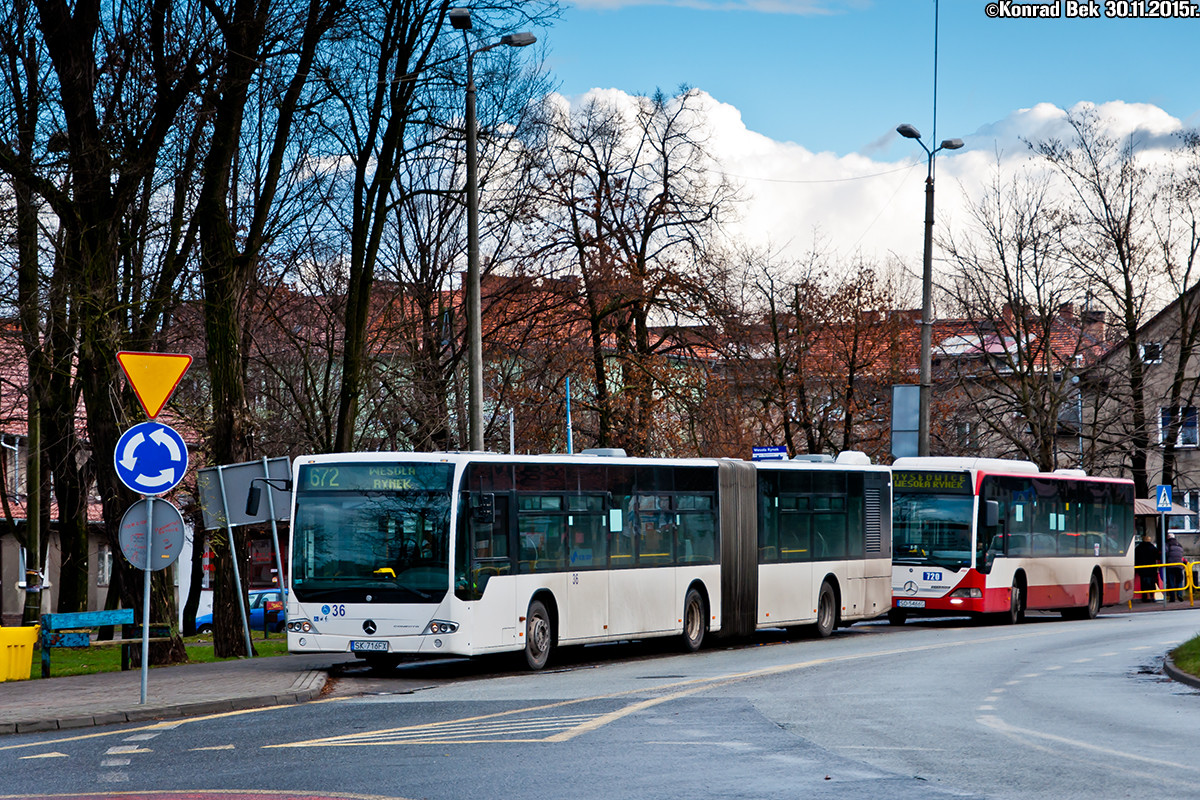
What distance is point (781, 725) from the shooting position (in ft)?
41.7

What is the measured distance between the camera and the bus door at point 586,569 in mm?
21172

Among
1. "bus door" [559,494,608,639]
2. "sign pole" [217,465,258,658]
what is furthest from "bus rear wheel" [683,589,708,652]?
"sign pole" [217,465,258,658]

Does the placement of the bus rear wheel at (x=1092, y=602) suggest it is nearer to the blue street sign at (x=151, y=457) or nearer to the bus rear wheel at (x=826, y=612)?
the bus rear wheel at (x=826, y=612)

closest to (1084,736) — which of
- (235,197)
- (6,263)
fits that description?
(6,263)

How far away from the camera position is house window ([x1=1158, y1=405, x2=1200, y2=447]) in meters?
47.4

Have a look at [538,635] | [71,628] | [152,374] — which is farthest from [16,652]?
[538,635]

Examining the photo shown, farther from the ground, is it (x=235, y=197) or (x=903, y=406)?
(x=235, y=197)

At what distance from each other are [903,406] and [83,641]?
21.1 m

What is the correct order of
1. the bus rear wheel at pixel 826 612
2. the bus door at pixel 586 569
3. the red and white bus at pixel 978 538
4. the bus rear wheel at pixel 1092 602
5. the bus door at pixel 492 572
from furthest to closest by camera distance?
the bus rear wheel at pixel 1092 602
the red and white bus at pixel 978 538
the bus rear wheel at pixel 826 612
the bus door at pixel 586 569
the bus door at pixel 492 572

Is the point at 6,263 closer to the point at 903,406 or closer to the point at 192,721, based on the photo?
the point at 192,721

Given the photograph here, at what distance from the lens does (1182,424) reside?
47.6 metres

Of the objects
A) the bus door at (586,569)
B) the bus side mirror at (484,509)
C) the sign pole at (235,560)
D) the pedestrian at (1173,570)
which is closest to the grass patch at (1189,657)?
the bus door at (586,569)

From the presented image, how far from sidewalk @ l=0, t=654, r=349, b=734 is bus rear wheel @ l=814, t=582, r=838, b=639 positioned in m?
9.50

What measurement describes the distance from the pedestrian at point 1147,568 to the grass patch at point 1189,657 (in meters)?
23.0
